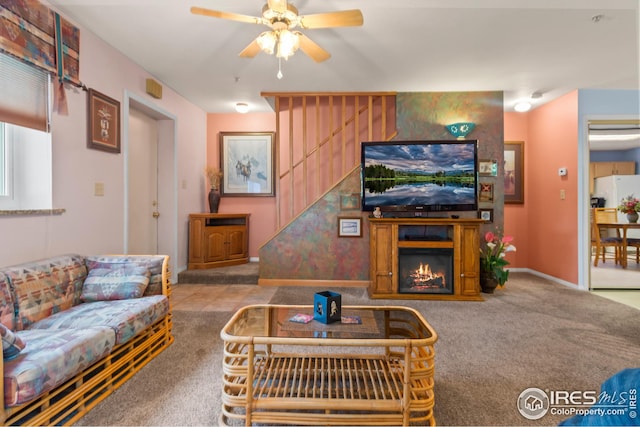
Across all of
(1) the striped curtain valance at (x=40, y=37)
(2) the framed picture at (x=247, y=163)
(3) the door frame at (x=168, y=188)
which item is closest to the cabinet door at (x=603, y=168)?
(2) the framed picture at (x=247, y=163)

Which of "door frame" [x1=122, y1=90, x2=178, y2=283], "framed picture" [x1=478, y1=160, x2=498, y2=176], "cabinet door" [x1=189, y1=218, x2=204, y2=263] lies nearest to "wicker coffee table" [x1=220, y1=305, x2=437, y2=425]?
"door frame" [x1=122, y1=90, x2=178, y2=283]

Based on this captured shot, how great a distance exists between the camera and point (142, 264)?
2414 mm

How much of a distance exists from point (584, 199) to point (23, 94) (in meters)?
5.66

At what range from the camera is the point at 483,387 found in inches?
73.8

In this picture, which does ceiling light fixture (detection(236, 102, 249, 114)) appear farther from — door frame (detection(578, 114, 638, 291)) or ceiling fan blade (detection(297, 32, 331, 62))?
door frame (detection(578, 114, 638, 291))

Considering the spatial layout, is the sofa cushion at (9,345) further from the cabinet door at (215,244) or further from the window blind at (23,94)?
the cabinet door at (215,244)

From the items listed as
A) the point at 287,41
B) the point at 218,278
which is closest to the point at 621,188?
the point at 287,41

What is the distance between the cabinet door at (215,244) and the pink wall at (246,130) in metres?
0.64

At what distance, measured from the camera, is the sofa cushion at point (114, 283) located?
224 cm

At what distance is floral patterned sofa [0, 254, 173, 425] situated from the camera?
1380mm

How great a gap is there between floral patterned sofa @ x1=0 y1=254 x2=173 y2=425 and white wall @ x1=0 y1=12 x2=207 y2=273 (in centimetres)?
27

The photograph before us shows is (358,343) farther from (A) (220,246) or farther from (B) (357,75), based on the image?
(A) (220,246)

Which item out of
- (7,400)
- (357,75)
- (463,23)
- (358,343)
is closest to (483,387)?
(358,343)

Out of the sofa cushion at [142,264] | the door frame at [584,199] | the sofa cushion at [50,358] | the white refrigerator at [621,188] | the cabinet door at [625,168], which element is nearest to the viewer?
the sofa cushion at [50,358]
